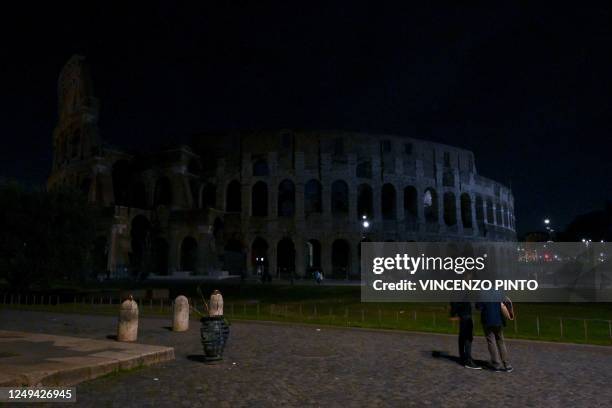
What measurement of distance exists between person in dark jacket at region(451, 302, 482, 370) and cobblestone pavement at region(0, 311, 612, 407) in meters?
0.26

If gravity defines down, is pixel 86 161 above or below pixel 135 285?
above

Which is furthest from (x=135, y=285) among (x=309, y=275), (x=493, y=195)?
(x=493, y=195)

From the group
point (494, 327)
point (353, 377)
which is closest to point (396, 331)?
point (494, 327)

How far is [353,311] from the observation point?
2025cm

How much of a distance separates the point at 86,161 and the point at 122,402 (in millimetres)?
45501

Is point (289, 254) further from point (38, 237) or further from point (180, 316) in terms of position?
point (180, 316)

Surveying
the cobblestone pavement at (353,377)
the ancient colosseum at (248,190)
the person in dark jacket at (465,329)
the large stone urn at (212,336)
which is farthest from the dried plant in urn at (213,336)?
the ancient colosseum at (248,190)

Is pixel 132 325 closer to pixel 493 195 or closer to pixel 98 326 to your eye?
pixel 98 326

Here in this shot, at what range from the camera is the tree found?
25203mm

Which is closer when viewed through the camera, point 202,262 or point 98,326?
point 98,326

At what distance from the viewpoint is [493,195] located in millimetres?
60375

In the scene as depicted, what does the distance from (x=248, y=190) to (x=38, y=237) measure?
81.6 ft

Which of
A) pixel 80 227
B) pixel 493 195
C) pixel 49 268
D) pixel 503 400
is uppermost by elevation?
pixel 493 195

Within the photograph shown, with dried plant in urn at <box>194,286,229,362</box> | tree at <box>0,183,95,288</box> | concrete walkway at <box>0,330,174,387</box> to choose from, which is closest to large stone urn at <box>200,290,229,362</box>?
dried plant in urn at <box>194,286,229,362</box>
